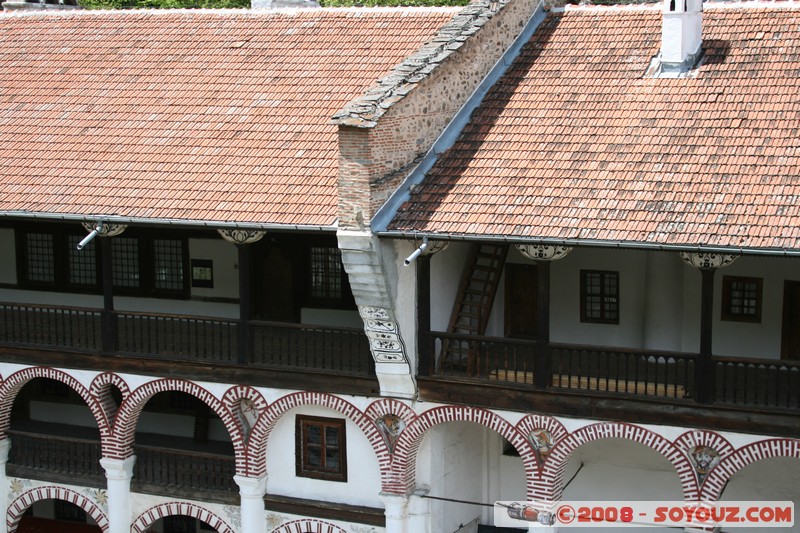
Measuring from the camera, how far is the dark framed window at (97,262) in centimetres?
2634

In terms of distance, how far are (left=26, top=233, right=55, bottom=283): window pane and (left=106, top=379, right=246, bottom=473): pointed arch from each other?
3.95 meters

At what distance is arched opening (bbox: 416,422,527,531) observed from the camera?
74.7 feet

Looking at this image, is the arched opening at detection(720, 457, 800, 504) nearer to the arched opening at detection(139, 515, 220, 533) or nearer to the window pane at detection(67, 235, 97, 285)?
the arched opening at detection(139, 515, 220, 533)

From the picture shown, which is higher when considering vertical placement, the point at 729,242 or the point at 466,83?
the point at 466,83

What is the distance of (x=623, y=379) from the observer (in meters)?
21.7

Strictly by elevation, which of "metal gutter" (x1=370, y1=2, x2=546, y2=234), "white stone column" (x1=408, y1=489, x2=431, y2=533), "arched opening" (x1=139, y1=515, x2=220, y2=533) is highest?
"metal gutter" (x1=370, y1=2, x2=546, y2=234)

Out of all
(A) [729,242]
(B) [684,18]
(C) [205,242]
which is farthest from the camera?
(C) [205,242]

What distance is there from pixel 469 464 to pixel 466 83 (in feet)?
20.6

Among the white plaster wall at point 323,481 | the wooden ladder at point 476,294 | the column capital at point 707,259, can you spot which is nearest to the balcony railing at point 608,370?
the wooden ladder at point 476,294

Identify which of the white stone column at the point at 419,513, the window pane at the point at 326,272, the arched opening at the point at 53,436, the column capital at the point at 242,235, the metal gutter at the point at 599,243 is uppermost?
the column capital at the point at 242,235

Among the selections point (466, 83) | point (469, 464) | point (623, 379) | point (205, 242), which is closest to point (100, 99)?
point (205, 242)

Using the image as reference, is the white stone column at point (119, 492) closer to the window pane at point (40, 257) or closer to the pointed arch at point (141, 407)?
the pointed arch at point (141, 407)

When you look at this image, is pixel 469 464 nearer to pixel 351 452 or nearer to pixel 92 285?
pixel 351 452

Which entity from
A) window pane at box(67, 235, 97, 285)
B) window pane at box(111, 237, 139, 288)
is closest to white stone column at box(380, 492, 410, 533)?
window pane at box(111, 237, 139, 288)
